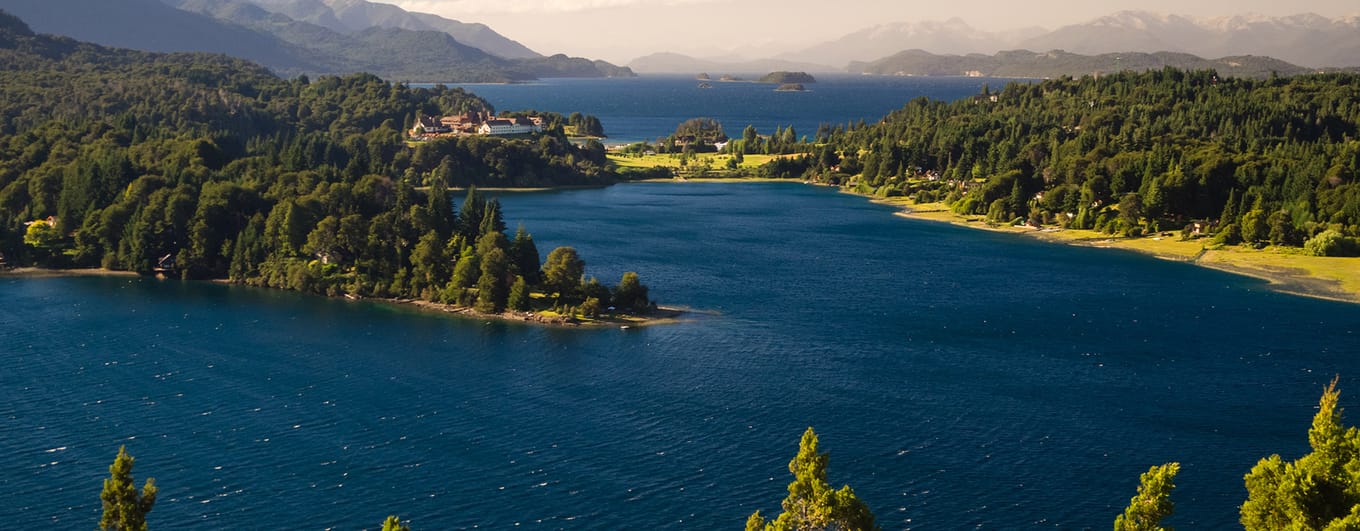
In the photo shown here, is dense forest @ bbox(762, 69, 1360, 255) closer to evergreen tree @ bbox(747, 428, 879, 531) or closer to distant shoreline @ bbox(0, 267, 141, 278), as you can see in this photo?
evergreen tree @ bbox(747, 428, 879, 531)

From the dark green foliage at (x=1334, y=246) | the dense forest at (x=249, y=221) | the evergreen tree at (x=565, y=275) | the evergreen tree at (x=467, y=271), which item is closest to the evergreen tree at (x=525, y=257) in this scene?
the dense forest at (x=249, y=221)

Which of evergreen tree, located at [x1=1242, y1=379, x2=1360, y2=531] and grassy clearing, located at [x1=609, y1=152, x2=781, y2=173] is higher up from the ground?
evergreen tree, located at [x1=1242, y1=379, x2=1360, y2=531]

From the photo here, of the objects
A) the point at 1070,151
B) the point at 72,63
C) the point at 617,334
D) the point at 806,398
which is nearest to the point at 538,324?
the point at 617,334

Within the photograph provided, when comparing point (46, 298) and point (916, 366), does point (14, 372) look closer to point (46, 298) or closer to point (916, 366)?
point (46, 298)

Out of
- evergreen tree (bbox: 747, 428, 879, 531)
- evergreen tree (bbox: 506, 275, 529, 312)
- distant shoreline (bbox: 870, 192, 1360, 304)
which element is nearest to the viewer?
evergreen tree (bbox: 747, 428, 879, 531)

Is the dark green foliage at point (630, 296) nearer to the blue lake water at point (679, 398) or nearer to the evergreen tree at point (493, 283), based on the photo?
the blue lake water at point (679, 398)

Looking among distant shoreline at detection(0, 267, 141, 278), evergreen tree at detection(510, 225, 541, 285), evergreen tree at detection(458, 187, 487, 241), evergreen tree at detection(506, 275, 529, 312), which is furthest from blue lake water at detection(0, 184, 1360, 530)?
evergreen tree at detection(458, 187, 487, 241)
